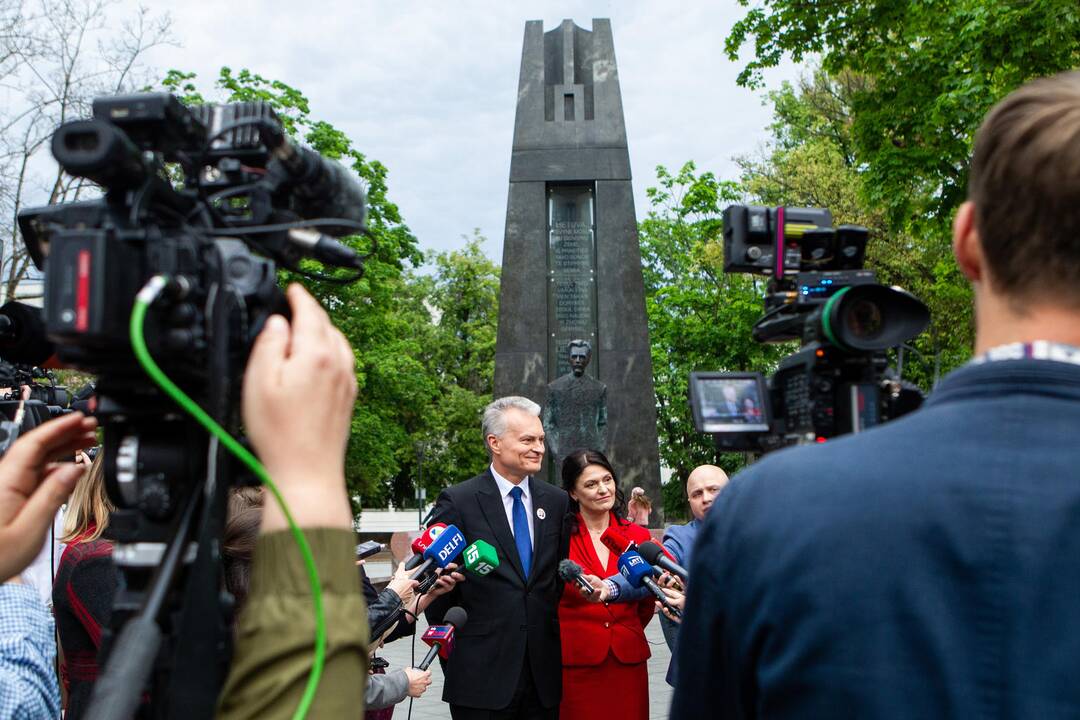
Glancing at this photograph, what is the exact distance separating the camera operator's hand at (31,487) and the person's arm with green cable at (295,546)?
0.47 meters

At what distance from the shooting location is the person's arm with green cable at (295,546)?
1.24 m

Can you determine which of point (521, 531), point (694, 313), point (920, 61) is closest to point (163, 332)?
point (521, 531)

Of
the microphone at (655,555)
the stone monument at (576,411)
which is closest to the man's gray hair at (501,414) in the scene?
the microphone at (655,555)

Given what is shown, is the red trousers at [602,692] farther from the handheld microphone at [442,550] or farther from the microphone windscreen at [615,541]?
the handheld microphone at [442,550]

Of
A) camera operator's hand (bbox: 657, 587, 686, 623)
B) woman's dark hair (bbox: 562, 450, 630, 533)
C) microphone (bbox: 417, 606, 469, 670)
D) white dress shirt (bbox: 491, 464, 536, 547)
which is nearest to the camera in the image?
microphone (bbox: 417, 606, 469, 670)

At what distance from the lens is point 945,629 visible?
1.35 m

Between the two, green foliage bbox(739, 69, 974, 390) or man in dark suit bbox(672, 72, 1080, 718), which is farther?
green foliage bbox(739, 69, 974, 390)

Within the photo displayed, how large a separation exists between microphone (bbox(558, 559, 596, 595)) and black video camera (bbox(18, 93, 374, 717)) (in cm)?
375

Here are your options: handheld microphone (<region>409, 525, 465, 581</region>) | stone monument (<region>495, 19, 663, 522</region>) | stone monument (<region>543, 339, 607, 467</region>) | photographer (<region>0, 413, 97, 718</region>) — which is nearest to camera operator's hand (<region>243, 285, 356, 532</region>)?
photographer (<region>0, 413, 97, 718</region>)

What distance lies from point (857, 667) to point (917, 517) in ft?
0.67

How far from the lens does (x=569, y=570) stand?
5.23 m

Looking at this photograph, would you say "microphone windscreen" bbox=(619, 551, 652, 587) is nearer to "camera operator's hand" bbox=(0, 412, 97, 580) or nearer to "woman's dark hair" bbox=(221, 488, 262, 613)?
"woman's dark hair" bbox=(221, 488, 262, 613)

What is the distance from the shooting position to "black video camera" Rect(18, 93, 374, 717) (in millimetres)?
1364

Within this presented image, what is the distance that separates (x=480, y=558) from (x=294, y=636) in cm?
396
